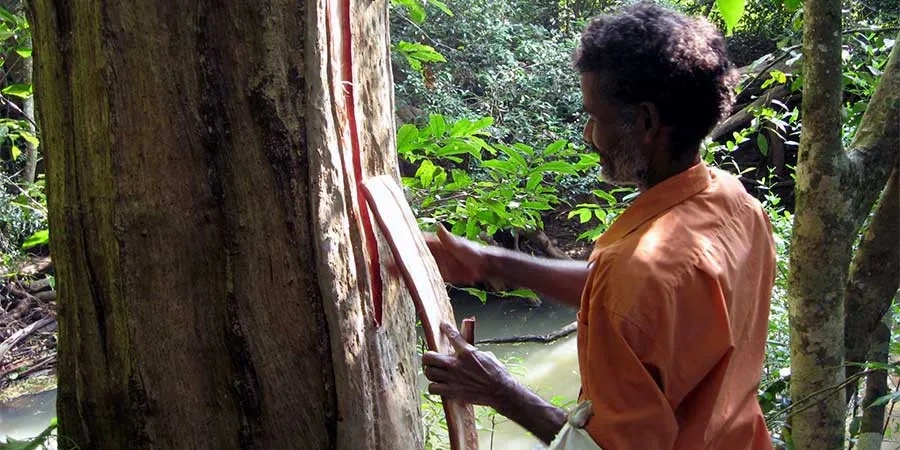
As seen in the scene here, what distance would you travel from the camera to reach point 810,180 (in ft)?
7.31

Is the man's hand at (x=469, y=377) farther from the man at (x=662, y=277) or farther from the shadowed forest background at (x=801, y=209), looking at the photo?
the shadowed forest background at (x=801, y=209)

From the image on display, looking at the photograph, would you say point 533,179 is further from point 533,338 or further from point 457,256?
point 533,338

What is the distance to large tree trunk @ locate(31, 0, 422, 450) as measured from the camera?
1224 millimetres

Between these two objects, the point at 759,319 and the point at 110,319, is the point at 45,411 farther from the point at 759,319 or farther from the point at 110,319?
the point at 759,319

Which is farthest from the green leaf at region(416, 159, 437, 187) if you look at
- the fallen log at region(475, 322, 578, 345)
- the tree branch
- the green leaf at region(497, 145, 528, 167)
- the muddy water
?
the muddy water

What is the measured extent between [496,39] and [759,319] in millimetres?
8482

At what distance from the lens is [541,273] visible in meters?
1.89

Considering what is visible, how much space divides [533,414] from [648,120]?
59 cm

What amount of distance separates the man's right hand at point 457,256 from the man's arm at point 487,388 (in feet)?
1.53

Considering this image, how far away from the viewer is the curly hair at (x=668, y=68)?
53.4 inches

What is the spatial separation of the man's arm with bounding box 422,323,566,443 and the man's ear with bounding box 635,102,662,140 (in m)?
0.52

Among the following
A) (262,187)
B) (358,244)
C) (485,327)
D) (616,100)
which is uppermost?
(616,100)

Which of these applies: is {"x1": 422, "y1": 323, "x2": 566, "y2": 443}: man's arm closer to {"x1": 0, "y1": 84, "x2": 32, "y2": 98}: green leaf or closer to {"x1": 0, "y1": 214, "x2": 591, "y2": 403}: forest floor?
{"x1": 0, "y1": 84, "x2": 32, "y2": 98}: green leaf

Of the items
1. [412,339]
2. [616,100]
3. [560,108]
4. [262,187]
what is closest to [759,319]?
[616,100]
